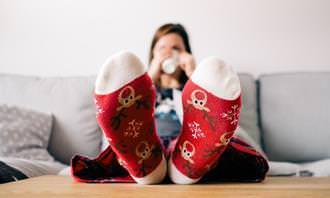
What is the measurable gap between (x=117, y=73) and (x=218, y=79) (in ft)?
0.55

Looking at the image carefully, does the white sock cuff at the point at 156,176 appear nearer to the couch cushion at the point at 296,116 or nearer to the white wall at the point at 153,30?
the couch cushion at the point at 296,116

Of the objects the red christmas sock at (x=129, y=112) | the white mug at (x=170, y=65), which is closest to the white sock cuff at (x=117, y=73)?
the red christmas sock at (x=129, y=112)

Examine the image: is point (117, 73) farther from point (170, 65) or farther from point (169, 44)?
point (169, 44)

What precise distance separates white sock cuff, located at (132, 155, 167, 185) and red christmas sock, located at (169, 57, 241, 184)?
0.07ft

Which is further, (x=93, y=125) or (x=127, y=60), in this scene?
(x=93, y=125)

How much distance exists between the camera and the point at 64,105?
1.43m

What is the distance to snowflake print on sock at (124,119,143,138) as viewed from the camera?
26.2 inches

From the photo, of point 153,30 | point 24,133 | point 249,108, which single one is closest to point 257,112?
point 249,108

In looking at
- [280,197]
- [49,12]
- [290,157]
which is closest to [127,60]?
[280,197]

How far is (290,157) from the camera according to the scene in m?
1.44

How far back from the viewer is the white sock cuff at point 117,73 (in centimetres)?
66

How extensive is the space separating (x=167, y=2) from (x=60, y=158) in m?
0.78

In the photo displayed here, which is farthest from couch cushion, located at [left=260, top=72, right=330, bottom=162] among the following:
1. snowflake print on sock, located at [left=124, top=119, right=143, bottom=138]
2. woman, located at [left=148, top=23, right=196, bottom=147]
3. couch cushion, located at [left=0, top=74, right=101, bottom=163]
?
snowflake print on sock, located at [left=124, top=119, right=143, bottom=138]

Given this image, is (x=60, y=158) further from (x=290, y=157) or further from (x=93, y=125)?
(x=290, y=157)
